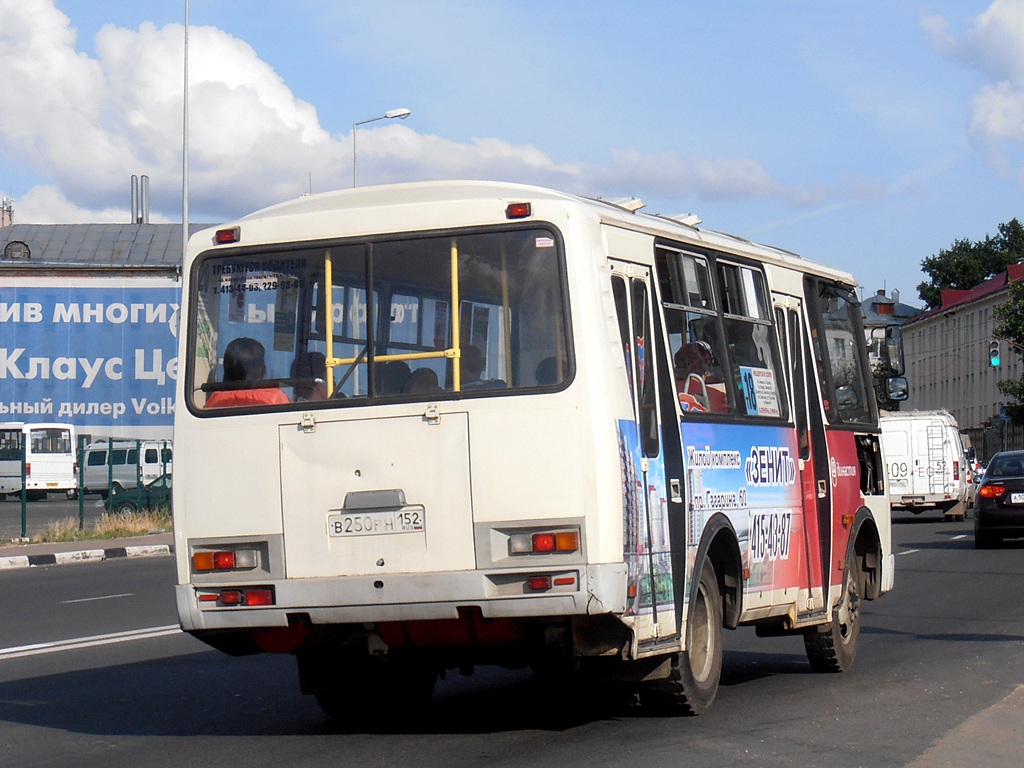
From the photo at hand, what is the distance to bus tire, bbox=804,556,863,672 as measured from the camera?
35.9 feet

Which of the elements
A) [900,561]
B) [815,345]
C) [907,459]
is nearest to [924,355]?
[907,459]

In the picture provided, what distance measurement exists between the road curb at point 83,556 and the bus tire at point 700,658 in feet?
59.7

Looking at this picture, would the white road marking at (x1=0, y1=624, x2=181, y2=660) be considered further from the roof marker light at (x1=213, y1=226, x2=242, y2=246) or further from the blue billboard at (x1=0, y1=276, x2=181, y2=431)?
the blue billboard at (x1=0, y1=276, x2=181, y2=431)

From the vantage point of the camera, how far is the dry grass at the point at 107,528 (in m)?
30.3

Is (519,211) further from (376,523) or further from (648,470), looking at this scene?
(376,523)

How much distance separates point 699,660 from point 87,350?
156ft

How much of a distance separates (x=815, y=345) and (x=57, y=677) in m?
5.74

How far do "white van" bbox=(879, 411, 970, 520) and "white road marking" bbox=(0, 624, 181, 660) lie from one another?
26.3m

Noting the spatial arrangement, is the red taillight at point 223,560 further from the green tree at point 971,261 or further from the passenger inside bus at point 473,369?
the green tree at point 971,261

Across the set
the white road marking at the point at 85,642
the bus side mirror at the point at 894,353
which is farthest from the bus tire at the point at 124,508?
the bus side mirror at the point at 894,353

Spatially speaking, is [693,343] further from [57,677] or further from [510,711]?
[57,677]

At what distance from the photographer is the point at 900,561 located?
23484 mm

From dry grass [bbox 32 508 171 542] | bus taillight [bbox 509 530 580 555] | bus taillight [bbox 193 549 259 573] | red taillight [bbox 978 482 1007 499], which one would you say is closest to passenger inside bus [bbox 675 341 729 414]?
bus taillight [bbox 509 530 580 555]

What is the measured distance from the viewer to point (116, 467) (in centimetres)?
3591
